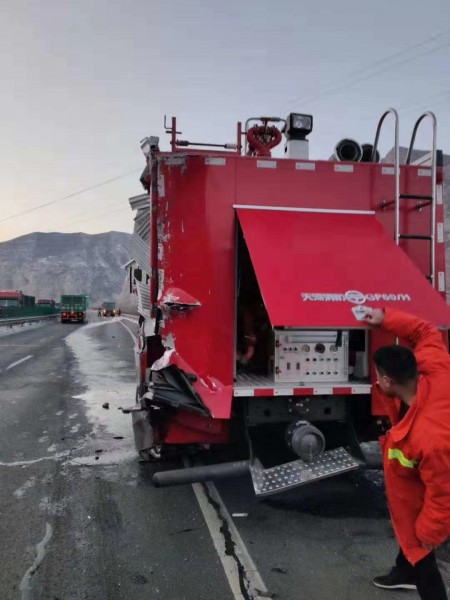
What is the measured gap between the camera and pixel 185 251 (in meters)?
4.27

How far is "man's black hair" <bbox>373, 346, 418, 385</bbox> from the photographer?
2.61m

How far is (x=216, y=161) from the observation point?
4.24 metres

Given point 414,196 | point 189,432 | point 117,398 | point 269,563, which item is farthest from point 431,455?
point 117,398

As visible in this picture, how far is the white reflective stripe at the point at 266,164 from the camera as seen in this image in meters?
4.31

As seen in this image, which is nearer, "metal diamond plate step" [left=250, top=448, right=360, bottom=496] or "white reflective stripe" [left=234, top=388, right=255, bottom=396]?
"metal diamond plate step" [left=250, top=448, right=360, bottom=496]

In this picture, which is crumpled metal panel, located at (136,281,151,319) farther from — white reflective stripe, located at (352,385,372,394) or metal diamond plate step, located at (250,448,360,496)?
white reflective stripe, located at (352,385,372,394)

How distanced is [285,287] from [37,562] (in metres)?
2.69

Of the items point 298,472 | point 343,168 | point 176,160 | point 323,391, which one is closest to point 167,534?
point 298,472

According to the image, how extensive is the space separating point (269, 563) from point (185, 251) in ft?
8.31

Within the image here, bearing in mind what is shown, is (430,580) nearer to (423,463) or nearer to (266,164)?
(423,463)

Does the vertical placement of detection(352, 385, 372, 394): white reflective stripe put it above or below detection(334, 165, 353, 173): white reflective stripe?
below

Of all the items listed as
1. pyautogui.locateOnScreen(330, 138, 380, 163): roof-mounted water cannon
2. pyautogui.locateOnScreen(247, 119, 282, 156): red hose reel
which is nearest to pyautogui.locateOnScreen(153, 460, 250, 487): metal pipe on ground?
pyautogui.locateOnScreen(330, 138, 380, 163): roof-mounted water cannon

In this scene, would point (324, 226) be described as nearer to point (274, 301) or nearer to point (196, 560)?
point (274, 301)

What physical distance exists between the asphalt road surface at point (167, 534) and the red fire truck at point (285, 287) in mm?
461
